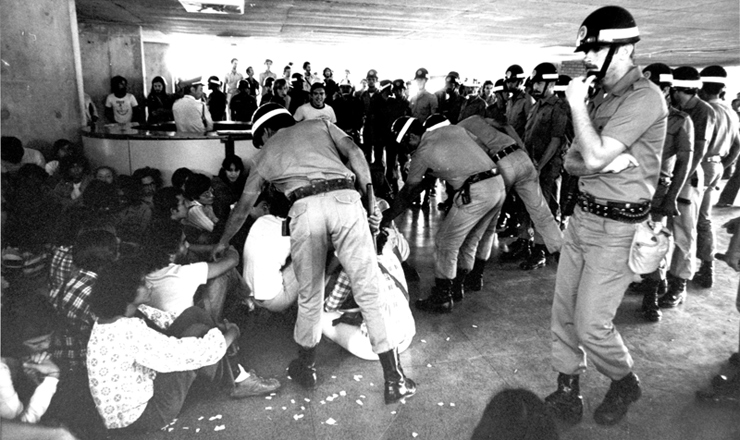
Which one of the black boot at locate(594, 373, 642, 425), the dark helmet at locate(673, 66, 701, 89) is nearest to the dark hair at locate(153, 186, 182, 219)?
the black boot at locate(594, 373, 642, 425)

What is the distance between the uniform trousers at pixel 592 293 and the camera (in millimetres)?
2514

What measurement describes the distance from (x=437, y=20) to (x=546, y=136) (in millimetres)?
4099

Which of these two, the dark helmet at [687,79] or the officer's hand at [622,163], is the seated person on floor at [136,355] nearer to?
the officer's hand at [622,163]

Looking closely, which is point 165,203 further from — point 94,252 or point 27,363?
point 27,363

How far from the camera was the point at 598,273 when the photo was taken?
253 cm

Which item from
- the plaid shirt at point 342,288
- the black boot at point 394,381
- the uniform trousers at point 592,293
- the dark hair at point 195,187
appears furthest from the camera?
the dark hair at point 195,187

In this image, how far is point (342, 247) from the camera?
2951 mm

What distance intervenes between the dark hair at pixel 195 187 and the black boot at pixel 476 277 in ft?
8.05

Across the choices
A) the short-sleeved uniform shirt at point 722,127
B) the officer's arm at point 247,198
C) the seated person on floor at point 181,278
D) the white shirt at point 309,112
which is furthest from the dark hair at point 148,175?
the short-sleeved uniform shirt at point 722,127

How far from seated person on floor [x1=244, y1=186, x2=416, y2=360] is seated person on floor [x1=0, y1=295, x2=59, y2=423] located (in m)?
1.29

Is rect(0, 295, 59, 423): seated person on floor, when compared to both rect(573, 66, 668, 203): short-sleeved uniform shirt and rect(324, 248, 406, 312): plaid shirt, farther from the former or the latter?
rect(573, 66, 668, 203): short-sleeved uniform shirt

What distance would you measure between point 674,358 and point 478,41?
394 inches

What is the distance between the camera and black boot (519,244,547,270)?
5113mm

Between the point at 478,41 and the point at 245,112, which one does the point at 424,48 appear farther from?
the point at 245,112
